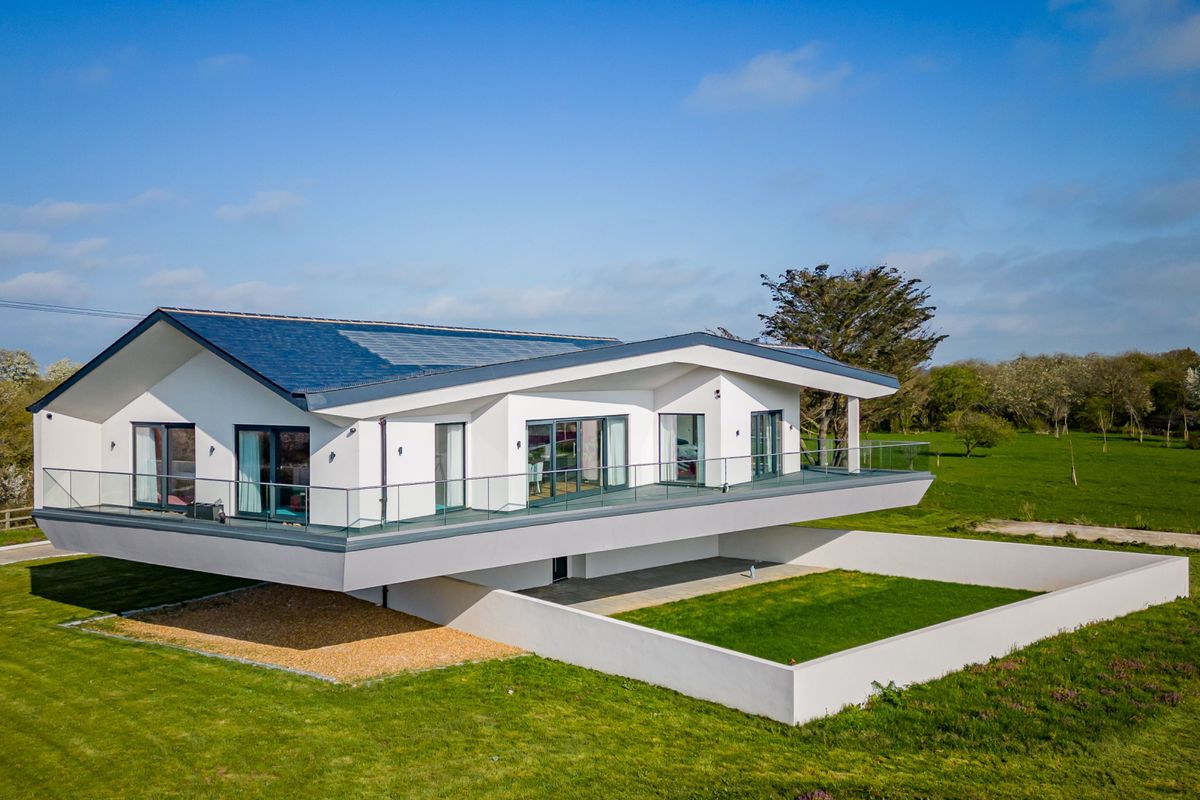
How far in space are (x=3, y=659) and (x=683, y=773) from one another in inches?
513

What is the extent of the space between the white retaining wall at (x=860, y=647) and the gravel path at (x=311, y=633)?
0.73 m

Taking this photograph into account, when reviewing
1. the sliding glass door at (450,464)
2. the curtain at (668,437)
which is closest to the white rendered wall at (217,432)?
the sliding glass door at (450,464)

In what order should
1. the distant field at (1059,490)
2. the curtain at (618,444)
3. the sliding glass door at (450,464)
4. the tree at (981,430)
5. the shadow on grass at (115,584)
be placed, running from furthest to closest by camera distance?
the tree at (981,430)
the distant field at (1059,490)
the shadow on grass at (115,584)
the curtain at (618,444)
the sliding glass door at (450,464)

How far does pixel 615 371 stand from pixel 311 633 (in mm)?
8242

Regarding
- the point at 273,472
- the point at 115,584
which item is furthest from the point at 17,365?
the point at 273,472

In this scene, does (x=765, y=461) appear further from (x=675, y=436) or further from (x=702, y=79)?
(x=702, y=79)

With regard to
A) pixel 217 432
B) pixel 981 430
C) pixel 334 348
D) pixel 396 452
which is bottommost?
pixel 981 430

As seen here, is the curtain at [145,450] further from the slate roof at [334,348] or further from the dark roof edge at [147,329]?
the slate roof at [334,348]

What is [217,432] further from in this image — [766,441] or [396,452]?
[766,441]

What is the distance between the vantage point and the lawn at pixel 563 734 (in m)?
9.42

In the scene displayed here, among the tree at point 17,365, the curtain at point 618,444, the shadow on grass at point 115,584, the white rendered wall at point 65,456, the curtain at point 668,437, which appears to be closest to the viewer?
the white rendered wall at point 65,456

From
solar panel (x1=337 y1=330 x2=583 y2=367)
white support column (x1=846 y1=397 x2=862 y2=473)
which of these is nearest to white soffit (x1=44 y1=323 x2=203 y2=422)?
solar panel (x1=337 y1=330 x2=583 y2=367)

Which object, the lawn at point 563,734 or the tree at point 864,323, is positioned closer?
the lawn at point 563,734

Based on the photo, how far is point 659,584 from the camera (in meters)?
20.0
